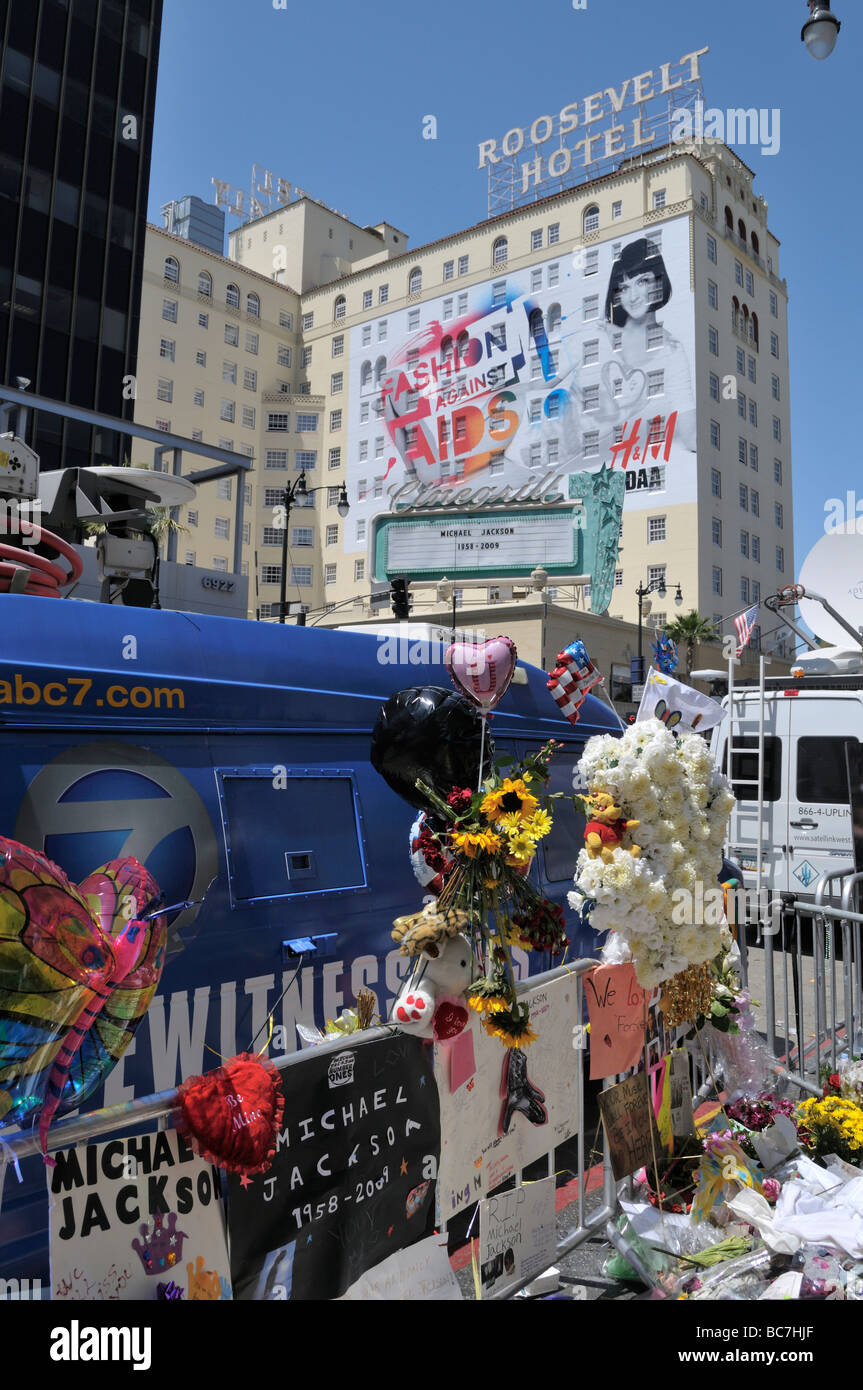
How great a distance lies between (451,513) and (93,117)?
110 feet

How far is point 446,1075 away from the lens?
3445 millimetres

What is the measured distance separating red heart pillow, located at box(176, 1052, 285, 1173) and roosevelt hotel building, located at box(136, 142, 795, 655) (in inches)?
1742

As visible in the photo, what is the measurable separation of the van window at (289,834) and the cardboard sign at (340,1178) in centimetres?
133

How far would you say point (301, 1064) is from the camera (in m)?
2.92

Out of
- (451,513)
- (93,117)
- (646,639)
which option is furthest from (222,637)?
(93,117)

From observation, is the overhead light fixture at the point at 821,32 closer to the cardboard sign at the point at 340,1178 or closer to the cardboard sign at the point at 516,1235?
the cardboard sign at the point at 340,1178

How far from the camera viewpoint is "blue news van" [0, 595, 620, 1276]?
3.87 metres

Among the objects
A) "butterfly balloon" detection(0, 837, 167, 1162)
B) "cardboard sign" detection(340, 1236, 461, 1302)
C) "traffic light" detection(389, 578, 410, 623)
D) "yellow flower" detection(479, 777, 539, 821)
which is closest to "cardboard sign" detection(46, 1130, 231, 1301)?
"butterfly balloon" detection(0, 837, 167, 1162)

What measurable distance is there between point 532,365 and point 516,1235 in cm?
6224

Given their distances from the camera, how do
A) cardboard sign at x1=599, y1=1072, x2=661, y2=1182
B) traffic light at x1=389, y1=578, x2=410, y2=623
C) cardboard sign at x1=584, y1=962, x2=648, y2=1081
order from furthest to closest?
traffic light at x1=389, y1=578, x2=410, y2=623
cardboard sign at x1=584, y1=962, x2=648, y2=1081
cardboard sign at x1=599, y1=1072, x2=661, y2=1182

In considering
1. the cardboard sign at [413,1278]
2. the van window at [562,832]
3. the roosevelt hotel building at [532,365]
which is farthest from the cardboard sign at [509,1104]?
the roosevelt hotel building at [532,365]

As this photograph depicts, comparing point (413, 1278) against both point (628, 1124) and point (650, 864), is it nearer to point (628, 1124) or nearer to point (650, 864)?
point (628, 1124)

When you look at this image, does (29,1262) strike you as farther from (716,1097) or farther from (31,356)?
(31,356)

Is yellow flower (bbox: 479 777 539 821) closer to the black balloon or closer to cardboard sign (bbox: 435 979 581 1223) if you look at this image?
the black balloon
